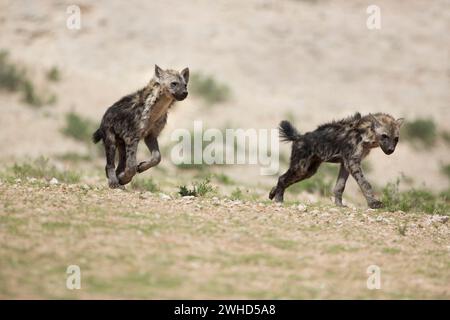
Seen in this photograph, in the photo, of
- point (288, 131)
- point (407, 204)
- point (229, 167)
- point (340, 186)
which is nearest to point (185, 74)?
point (288, 131)

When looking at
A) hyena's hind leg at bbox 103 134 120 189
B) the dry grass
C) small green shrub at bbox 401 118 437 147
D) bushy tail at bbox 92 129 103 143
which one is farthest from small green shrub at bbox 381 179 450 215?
small green shrub at bbox 401 118 437 147

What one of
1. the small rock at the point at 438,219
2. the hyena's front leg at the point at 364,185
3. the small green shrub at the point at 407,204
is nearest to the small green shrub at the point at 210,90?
the small green shrub at the point at 407,204

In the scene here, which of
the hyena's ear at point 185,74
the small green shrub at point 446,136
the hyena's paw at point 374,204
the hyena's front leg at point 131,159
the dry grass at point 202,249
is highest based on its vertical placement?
the hyena's ear at point 185,74

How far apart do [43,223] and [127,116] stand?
3.83 metres

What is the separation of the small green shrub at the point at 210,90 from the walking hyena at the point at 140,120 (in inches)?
531

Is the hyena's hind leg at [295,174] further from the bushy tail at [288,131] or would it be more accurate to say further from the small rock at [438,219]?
the small rock at [438,219]

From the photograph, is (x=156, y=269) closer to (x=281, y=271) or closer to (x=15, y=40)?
(x=281, y=271)

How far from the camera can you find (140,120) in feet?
39.9

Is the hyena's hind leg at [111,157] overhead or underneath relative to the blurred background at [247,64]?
underneath

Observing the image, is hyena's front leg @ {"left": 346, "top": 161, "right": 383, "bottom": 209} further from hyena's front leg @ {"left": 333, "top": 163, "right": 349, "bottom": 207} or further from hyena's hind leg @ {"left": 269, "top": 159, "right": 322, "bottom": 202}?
hyena's hind leg @ {"left": 269, "top": 159, "right": 322, "bottom": 202}

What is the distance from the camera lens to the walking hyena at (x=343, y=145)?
12344 mm

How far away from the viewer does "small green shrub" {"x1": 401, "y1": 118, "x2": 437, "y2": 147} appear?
24953mm

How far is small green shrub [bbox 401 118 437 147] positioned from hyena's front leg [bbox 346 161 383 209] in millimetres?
12948

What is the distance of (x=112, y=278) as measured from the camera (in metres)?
7.24
